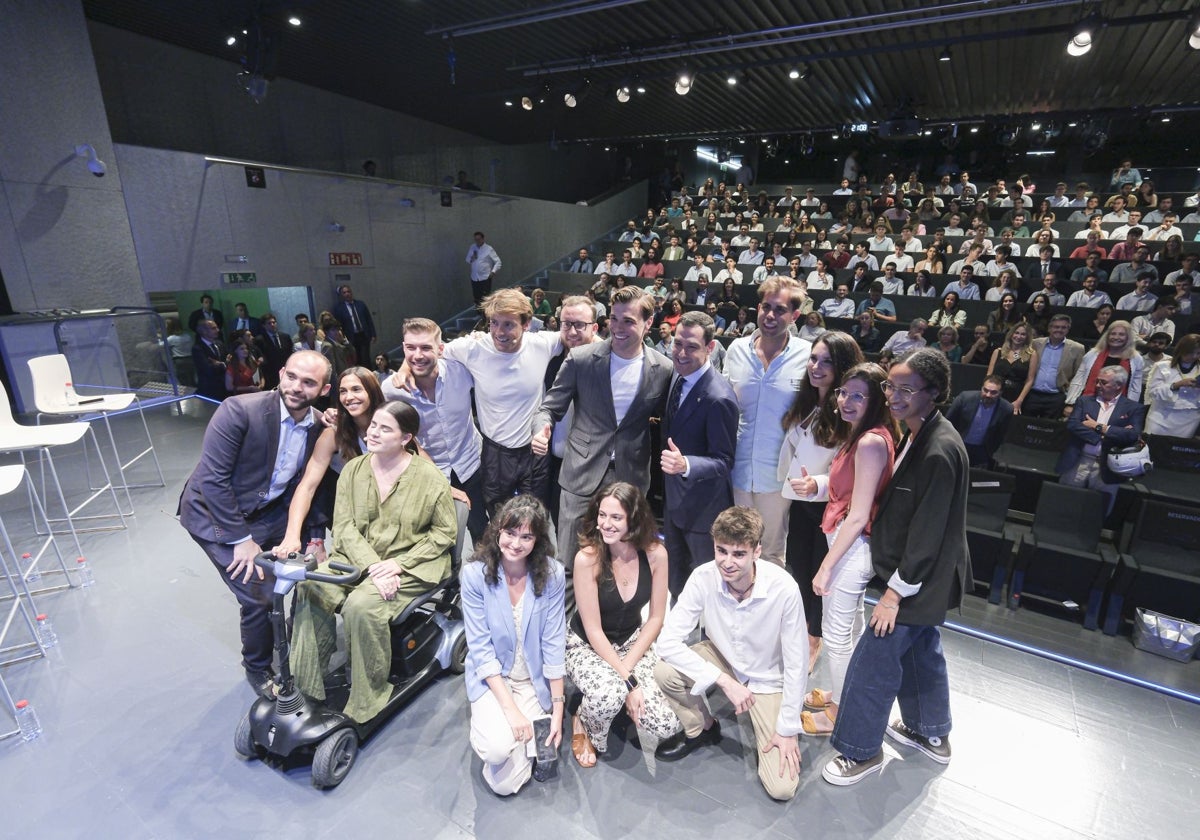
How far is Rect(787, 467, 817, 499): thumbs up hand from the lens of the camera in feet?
7.49

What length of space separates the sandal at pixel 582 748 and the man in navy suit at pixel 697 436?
0.87 m

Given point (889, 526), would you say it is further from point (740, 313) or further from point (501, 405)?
point (740, 313)

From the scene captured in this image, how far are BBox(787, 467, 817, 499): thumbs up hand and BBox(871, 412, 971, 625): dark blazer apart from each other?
323 mm

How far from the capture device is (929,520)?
1.84m

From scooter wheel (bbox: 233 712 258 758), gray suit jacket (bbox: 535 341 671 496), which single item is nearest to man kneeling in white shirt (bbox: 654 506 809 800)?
gray suit jacket (bbox: 535 341 671 496)

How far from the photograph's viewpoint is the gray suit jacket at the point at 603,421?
99.8 inches

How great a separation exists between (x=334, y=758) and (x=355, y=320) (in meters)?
7.55

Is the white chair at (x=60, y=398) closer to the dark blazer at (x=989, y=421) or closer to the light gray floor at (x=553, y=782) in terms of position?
the light gray floor at (x=553, y=782)

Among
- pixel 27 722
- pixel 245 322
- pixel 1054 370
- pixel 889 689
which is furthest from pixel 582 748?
pixel 245 322

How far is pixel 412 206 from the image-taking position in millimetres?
9930

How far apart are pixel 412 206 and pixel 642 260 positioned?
13.9 ft

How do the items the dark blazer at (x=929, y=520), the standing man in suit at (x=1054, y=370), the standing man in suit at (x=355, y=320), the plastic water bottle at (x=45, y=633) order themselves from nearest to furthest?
the dark blazer at (x=929, y=520), the plastic water bottle at (x=45, y=633), the standing man in suit at (x=1054, y=370), the standing man in suit at (x=355, y=320)

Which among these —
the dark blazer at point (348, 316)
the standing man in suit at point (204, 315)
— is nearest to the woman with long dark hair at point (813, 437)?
the standing man in suit at point (204, 315)

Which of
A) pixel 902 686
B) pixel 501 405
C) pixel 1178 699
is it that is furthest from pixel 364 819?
pixel 1178 699
